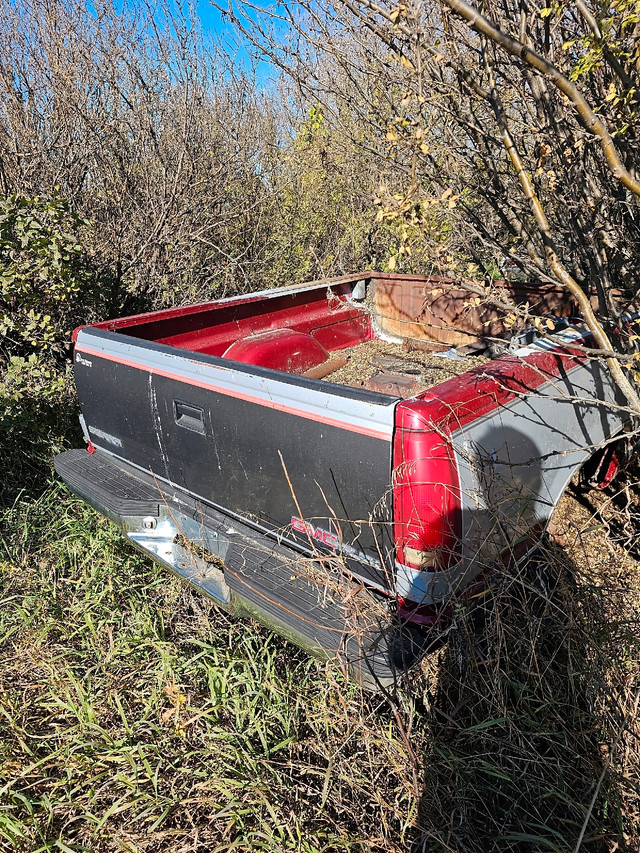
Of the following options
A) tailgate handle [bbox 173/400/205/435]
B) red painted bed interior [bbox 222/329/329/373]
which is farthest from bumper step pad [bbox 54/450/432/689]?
red painted bed interior [bbox 222/329/329/373]

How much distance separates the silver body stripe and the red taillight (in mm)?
95

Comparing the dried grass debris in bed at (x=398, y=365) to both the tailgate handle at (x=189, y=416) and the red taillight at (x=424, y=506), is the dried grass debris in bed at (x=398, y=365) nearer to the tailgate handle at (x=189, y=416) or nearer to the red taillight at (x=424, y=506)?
the tailgate handle at (x=189, y=416)

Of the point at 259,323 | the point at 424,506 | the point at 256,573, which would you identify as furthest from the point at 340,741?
the point at 259,323

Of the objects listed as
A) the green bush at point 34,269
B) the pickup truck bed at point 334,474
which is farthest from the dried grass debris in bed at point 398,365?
the green bush at point 34,269

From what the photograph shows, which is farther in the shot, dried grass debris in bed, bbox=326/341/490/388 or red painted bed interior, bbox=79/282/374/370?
dried grass debris in bed, bbox=326/341/490/388

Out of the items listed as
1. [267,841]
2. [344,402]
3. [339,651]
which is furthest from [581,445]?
[267,841]

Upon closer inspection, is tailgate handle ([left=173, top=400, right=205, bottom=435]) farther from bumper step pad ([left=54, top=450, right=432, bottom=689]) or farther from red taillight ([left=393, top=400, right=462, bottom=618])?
red taillight ([left=393, top=400, right=462, bottom=618])

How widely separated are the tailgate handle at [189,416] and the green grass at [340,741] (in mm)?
1043

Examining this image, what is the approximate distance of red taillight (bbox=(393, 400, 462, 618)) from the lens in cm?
209


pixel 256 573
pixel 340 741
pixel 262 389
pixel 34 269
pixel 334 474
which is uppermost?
pixel 34 269

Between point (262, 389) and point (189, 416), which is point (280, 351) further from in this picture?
point (262, 389)

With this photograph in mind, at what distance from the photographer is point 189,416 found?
2898 millimetres

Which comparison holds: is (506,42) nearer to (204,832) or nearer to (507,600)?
(507,600)

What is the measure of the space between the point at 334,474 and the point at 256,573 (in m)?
0.61
